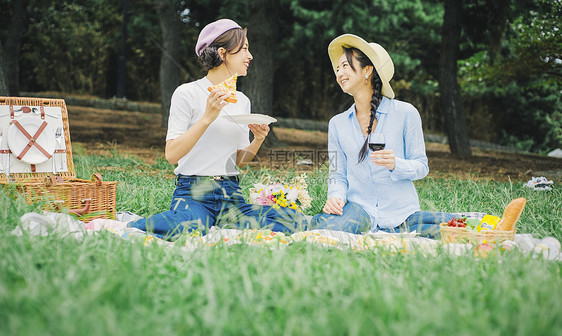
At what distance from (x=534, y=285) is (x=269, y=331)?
1.11m

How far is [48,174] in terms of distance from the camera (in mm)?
3748

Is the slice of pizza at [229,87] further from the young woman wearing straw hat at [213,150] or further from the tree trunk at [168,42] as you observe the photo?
the tree trunk at [168,42]

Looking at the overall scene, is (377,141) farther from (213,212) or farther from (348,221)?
(213,212)

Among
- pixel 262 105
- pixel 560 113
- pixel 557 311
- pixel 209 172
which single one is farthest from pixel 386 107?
pixel 560 113

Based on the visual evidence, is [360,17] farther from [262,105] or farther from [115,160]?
[115,160]

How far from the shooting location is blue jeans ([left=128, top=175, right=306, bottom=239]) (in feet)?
10.2

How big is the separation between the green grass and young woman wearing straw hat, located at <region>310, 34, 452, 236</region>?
0.75 m

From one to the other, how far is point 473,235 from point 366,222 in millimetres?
736

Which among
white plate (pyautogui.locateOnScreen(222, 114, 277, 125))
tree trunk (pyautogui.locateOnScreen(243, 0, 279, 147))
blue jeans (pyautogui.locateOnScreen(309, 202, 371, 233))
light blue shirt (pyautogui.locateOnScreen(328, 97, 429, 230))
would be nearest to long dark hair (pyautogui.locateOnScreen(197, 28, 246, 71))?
white plate (pyautogui.locateOnScreen(222, 114, 277, 125))

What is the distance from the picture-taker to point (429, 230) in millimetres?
3189

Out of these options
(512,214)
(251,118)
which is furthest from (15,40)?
(512,214)

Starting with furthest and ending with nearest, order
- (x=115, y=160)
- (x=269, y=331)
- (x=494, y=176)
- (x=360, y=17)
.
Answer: (x=360, y=17)
(x=494, y=176)
(x=115, y=160)
(x=269, y=331)

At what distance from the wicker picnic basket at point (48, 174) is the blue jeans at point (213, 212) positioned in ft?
1.35

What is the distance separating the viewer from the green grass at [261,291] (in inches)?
65.2
